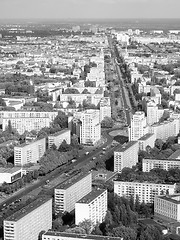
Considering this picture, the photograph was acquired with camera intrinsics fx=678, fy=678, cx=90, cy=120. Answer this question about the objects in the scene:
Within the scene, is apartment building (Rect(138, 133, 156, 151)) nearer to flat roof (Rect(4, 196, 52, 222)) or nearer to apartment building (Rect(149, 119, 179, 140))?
apartment building (Rect(149, 119, 179, 140))

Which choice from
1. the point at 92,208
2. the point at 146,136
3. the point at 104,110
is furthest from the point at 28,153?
the point at 104,110

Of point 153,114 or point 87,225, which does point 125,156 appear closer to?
point 87,225

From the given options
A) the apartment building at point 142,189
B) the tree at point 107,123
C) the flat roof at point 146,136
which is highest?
the apartment building at point 142,189

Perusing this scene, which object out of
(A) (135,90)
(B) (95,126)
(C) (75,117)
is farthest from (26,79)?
(B) (95,126)

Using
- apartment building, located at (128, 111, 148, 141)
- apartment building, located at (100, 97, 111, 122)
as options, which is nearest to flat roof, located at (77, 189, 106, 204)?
apartment building, located at (128, 111, 148, 141)

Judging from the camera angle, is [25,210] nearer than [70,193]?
Yes

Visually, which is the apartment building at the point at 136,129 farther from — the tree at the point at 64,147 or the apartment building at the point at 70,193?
the apartment building at the point at 70,193

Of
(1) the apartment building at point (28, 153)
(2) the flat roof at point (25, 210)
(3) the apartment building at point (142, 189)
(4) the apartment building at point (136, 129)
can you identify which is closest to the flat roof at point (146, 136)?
(4) the apartment building at point (136, 129)
